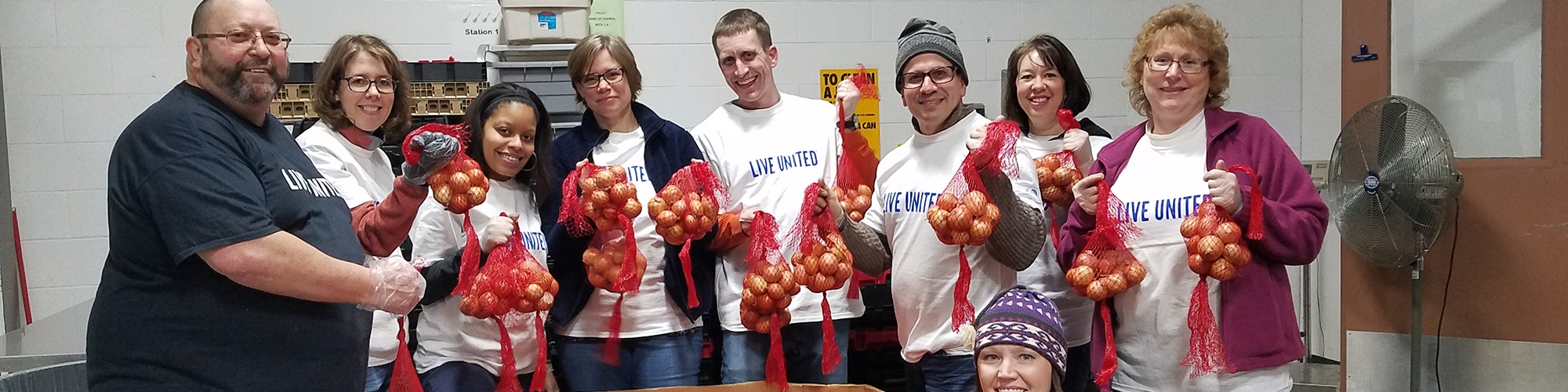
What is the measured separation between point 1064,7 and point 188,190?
3836 mm

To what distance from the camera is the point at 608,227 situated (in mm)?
2301

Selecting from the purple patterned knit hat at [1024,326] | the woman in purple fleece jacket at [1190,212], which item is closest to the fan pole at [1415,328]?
the woman in purple fleece jacket at [1190,212]

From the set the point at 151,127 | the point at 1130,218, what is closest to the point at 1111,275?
the point at 1130,218

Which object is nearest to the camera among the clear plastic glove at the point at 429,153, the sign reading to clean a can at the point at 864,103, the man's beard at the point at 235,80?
the man's beard at the point at 235,80

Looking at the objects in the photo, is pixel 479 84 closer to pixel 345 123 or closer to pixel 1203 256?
pixel 345 123

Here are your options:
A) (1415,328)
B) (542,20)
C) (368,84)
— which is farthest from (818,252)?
(542,20)

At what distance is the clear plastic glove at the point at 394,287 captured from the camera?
1.77 m

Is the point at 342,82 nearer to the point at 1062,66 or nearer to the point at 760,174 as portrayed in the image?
the point at 760,174

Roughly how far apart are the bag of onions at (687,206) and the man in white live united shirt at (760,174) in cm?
19

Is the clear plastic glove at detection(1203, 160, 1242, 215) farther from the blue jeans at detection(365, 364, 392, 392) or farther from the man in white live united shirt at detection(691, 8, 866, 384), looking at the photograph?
the blue jeans at detection(365, 364, 392, 392)

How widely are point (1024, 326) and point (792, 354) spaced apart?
2.57 feet

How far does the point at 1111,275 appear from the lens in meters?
2.06

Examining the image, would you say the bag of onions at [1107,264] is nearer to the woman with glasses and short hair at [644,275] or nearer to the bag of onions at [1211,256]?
the bag of onions at [1211,256]

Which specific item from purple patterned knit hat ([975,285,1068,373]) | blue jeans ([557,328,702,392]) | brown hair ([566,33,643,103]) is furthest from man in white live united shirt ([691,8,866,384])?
purple patterned knit hat ([975,285,1068,373])
